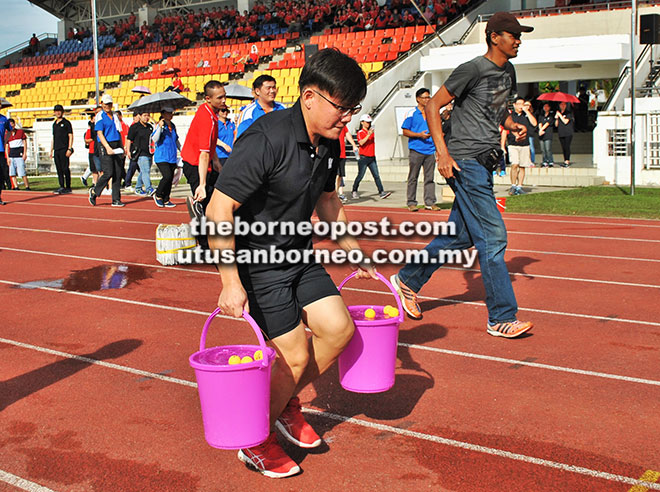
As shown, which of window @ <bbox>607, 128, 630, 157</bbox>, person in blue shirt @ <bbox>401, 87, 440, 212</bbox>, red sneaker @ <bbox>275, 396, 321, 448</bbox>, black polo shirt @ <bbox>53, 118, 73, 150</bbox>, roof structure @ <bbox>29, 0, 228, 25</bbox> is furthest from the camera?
roof structure @ <bbox>29, 0, 228, 25</bbox>

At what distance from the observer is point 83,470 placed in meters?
3.53

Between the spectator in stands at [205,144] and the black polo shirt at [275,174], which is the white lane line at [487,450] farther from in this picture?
the spectator in stands at [205,144]

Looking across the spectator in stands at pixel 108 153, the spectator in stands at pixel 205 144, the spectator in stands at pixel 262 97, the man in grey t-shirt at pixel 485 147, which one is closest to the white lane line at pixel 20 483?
the man in grey t-shirt at pixel 485 147

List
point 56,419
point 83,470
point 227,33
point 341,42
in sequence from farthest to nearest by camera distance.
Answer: point 227,33 < point 341,42 < point 56,419 < point 83,470

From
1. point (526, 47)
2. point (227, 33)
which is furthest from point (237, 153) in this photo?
point (227, 33)

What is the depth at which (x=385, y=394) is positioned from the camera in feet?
14.9

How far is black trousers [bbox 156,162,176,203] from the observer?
13773 mm

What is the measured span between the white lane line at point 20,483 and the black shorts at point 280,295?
119 cm

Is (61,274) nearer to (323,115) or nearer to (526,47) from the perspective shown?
(323,115)

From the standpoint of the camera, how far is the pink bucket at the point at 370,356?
368 cm

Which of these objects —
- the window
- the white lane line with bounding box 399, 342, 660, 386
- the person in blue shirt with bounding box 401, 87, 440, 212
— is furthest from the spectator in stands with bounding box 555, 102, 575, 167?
the white lane line with bounding box 399, 342, 660, 386

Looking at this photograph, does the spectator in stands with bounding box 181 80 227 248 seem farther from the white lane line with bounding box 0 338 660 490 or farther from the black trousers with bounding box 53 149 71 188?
the black trousers with bounding box 53 149 71 188

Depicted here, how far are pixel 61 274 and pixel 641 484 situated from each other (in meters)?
6.91

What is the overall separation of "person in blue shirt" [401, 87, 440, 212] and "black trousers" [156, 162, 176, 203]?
4297 millimetres
